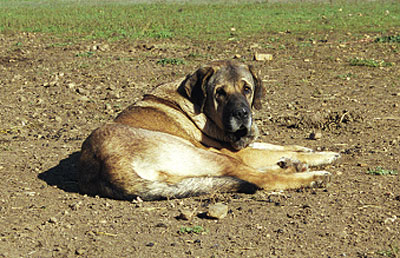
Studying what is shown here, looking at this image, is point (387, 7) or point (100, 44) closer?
point (100, 44)

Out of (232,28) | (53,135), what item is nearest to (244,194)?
(53,135)

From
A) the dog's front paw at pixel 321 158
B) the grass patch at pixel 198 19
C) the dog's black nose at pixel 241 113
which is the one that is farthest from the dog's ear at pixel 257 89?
the grass patch at pixel 198 19

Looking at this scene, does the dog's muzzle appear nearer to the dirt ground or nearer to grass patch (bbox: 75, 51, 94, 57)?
the dirt ground

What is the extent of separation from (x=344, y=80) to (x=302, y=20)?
877 centimetres

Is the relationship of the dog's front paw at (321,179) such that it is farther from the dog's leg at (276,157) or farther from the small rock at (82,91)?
the small rock at (82,91)

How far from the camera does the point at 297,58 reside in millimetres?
11984

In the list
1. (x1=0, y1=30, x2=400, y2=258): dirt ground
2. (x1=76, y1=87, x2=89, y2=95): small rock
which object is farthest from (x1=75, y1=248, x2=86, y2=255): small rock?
(x1=76, y1=87, x2=89, y2=95): small rock

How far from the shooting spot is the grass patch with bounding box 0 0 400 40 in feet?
52.8

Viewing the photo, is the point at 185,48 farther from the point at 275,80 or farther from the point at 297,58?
the point at 275,80

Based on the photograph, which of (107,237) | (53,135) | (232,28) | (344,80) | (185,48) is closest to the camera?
(107,237)

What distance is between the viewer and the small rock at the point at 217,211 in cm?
468

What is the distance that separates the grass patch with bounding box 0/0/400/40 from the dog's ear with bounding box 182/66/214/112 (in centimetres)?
899

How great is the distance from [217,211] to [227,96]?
4.73 feet

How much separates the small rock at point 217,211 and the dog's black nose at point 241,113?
1.11 metres
